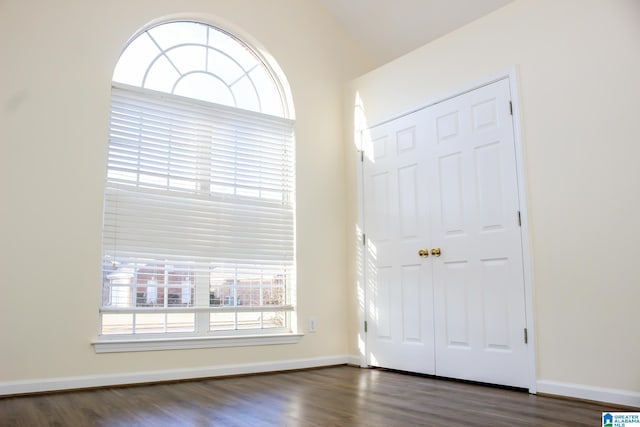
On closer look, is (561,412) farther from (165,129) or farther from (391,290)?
(165,129)

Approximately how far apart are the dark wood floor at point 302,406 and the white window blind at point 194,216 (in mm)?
637

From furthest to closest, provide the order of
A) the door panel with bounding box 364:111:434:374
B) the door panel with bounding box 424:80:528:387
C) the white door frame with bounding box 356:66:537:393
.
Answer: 1. the door panel with bounding box 364:111:434:374
2. the door panel with bounding box 424:80:528:387
3. the white door frame with bounding box 356:66:537:393

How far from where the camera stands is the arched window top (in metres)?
3.94

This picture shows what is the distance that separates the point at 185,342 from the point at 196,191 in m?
1.14

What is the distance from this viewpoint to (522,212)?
3270mm

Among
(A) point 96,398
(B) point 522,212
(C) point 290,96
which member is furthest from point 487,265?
(A) point 96,398

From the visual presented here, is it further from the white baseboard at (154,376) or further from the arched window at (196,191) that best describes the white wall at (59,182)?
the arched window at (196,191)

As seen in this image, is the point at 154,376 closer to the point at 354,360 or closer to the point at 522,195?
the point at 354,360

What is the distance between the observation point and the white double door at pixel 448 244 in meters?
3.35

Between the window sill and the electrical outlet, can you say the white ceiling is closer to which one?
the electrical outlet

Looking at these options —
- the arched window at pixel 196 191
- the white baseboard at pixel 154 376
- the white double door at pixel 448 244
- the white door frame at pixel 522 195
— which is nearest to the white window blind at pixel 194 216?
the arched window at pixel 196 191

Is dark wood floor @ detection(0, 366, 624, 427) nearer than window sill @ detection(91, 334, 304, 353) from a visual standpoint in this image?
Yes

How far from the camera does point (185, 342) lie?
375 centimetres

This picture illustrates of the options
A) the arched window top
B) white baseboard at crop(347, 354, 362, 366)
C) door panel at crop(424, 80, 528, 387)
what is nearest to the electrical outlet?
white baseboard at crop(347, 354, 362, 366)
